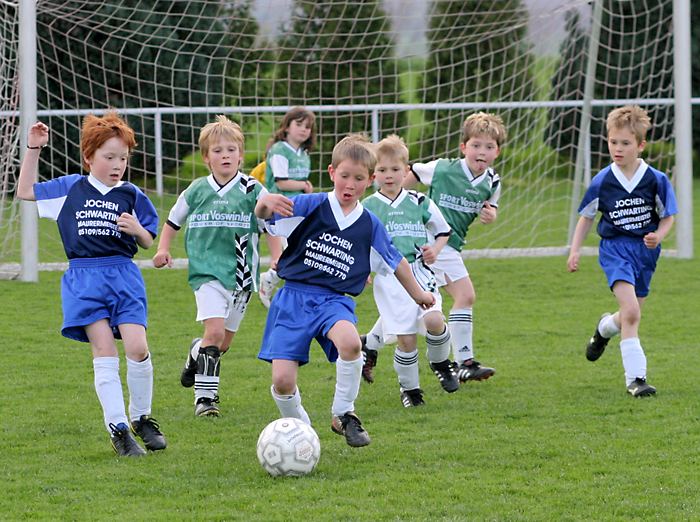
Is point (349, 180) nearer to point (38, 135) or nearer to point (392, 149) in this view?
point (392, 149)

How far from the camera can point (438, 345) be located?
639cm

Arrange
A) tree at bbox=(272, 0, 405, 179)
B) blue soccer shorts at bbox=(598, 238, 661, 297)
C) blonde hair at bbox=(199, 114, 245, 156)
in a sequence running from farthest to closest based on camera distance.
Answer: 1. tree at bbox=(272, 0, 405, 179)
2. blue soccer shorts at bbox=(598, 238, 661, 297)
3. blonde hair at bbox=(199, 114, 245, 156)

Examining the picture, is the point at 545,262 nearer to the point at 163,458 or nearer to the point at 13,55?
the point at 13,55

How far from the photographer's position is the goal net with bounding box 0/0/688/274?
452 inches

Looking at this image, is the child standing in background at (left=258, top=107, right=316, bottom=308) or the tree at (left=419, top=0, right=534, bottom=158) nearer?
the child standing in background at (left=258, top=107, right=316, bottom=308)

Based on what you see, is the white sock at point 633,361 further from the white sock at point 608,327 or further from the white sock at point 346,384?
the white sock at point 346,384

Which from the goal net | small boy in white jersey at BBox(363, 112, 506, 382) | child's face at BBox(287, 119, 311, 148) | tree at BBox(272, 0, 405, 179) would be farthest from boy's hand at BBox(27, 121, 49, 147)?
tree at BBox(272, 0, 405, 179)

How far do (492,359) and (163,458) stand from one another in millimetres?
3082

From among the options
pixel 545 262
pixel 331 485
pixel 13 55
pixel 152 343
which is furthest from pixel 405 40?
pixel 331 485

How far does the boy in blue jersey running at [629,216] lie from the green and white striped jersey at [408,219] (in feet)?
2.71

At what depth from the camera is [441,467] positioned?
4.68 m

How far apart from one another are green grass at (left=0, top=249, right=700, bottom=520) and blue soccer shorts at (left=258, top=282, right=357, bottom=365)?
0.45 m

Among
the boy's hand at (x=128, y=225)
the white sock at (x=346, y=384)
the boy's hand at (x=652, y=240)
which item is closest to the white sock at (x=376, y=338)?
the boy's hand at (x=652, y=240)

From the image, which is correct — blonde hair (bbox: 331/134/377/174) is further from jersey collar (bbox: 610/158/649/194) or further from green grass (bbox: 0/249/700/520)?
jersey collar (bbox: 610/158/649/194)
